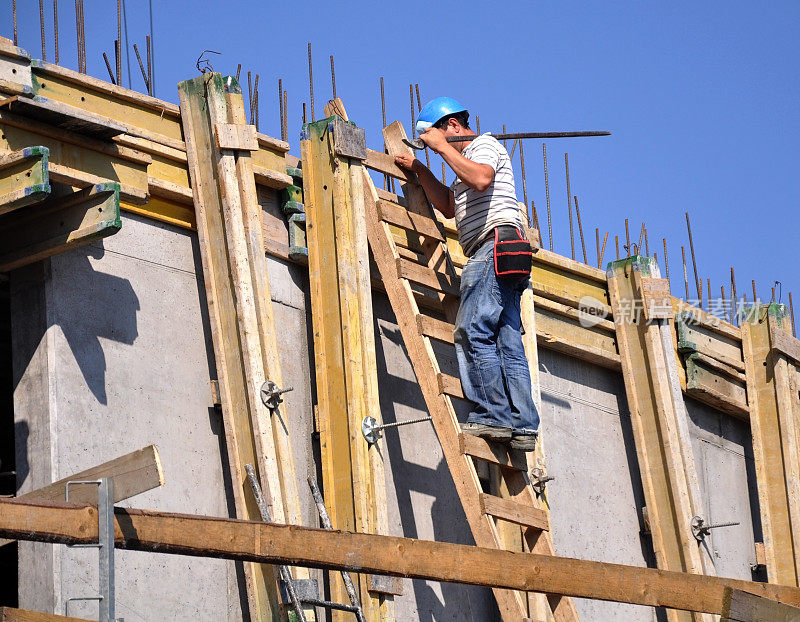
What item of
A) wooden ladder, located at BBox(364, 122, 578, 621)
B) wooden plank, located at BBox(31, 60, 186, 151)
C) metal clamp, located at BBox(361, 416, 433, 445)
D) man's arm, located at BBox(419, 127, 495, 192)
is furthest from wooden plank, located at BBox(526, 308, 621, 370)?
wooden plank, located at BBox(31, 60, 186, 151)

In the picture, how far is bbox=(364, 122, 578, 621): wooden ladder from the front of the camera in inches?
300

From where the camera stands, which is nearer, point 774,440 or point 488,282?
point 488,282

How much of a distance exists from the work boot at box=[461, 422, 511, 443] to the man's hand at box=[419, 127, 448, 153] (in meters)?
1.68

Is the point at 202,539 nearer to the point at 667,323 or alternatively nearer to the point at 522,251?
the point at 522,251

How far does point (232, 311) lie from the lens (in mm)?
7840

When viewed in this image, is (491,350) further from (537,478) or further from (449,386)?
(537,478)

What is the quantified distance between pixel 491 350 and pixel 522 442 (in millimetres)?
594

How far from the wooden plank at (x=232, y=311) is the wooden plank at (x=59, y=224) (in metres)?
1.08

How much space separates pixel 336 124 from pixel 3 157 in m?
2.49

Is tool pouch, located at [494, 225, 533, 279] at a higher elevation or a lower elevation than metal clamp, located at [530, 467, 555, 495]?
higher

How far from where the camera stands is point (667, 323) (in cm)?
1072

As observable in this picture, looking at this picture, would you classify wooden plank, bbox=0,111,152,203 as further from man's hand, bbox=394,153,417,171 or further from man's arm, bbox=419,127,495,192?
man's hand, bbox=394,153,417,171

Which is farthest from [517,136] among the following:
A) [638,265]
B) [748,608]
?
[748,608]

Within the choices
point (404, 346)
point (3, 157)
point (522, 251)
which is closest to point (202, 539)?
point (3, 157)
